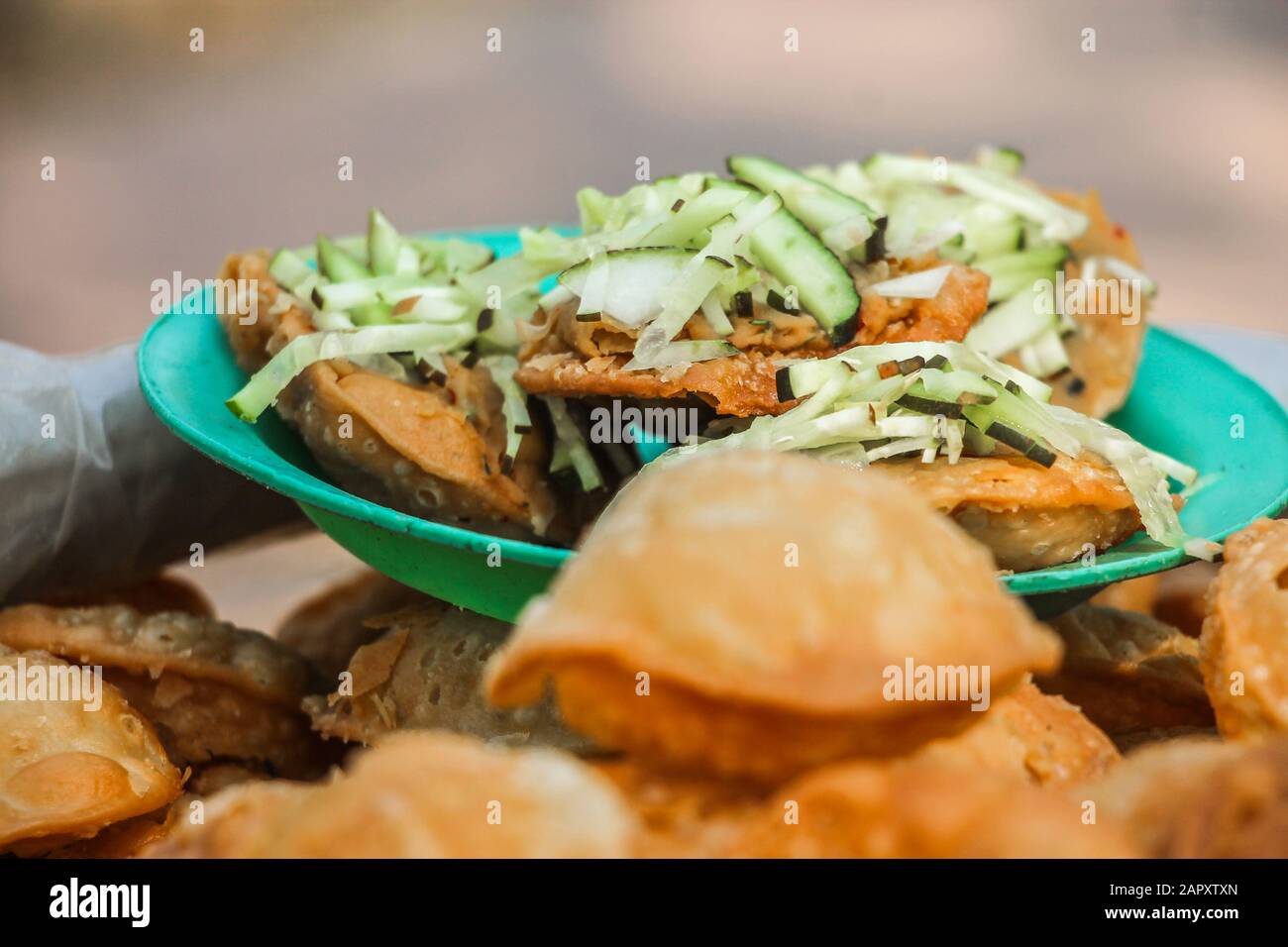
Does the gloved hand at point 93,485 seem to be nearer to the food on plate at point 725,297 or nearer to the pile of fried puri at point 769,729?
the food on plate at point 725,297

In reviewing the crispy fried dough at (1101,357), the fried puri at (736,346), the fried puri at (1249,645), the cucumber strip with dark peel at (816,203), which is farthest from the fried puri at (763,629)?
the crispy fried dough at (1101,357)

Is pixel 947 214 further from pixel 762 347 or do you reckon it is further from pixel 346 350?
pixel 346 350

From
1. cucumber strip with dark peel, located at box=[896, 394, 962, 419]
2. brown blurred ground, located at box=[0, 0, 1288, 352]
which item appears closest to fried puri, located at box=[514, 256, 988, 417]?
cucumber strip with dark peel, located at box=[896, 394, 962, 419]

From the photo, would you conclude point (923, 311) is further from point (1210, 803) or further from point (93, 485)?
point (93, 485)

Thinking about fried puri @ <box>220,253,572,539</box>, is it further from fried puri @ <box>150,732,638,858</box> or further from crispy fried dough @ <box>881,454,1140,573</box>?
fried puri @ <box>150,732,638,858</box>

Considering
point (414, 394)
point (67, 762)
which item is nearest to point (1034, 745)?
point (414, 394)

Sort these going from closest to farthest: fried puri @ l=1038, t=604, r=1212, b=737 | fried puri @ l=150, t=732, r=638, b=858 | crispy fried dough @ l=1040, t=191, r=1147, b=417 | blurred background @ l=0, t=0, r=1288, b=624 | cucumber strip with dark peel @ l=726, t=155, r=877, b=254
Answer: fried puri @ l=150, t=732, r=638, b=858, fried puri @ l=1038, t=604, r=1212, b=737, cucumber strip with dark peel @ l=726, t=155, r=877, b=254, crispy fried dough @ l=1040, t=191, r=1147, b=417, blurred background @ l=0, t=0, r=1288, b=624

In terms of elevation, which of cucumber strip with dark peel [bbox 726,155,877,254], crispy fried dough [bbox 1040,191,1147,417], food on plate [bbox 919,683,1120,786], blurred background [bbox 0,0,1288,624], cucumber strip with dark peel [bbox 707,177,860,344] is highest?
blurred background [bbox 0,0,1288,624]
